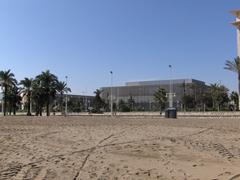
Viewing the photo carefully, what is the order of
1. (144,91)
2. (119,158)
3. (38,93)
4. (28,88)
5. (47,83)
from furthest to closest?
(144,91) < (28,88) < (47,83) < (38,93) < (119,158)

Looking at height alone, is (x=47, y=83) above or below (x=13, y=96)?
above

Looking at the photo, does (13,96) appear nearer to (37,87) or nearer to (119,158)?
(37,87)

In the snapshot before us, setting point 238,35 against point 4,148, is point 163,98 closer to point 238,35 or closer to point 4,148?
point 238,35

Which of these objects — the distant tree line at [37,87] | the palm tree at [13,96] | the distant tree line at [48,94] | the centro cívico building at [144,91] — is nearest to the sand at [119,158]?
the distant tree line at [48,94]

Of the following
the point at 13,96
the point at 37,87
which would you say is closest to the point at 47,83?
the point at 37,87

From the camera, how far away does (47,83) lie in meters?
86.9

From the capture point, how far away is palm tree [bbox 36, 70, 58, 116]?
8625 cm

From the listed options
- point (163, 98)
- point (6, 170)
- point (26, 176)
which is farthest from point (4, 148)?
point (163, 98)

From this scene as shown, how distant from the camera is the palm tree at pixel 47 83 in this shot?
8625 cm

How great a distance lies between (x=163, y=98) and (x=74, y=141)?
9542 centimetres

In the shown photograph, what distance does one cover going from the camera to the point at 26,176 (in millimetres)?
8117

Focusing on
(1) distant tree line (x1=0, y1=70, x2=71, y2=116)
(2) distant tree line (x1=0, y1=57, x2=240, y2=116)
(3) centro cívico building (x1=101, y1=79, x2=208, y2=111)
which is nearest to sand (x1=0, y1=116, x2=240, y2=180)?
(2) distant tree line (x1=0, y1=57, x2=240, y2=116)

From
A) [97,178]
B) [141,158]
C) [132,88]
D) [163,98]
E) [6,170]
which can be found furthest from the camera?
[132,88]

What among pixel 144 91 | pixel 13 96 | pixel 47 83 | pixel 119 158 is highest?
pixel 144 91
